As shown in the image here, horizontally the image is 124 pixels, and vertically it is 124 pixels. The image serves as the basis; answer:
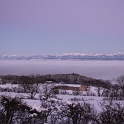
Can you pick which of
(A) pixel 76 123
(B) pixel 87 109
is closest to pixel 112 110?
(A) pixel 76 123

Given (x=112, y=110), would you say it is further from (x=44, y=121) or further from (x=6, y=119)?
(x=6, y=119)

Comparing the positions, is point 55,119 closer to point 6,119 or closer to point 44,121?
point 44,121

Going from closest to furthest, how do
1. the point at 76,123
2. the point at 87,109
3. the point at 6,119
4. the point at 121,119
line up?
1. the point at 6,119
2. the point at 121,119
3. the point at 76,123
4. the point at 87,109

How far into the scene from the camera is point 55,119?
683 inches

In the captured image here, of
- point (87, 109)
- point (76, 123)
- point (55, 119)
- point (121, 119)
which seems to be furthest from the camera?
point (87, 109)

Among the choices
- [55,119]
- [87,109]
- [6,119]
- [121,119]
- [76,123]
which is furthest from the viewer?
[87,109]

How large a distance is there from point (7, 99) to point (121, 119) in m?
6.01

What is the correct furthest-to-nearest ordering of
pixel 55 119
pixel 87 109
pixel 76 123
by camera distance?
pixel 87 109 → pixel 55 119 → pixel 76 123

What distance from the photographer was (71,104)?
16.5m

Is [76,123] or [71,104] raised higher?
[71,104]

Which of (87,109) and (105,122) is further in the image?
(87,109)

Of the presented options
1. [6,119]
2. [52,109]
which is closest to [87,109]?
[52,109]

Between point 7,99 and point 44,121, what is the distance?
2731 mm

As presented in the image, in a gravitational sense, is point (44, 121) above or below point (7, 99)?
below
